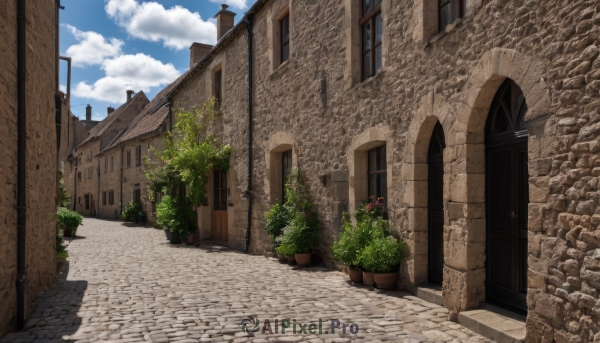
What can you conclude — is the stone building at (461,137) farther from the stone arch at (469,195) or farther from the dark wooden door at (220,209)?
the dark wooden door at (220,209)

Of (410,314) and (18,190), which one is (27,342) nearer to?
(18,190)

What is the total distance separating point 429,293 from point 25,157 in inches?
195

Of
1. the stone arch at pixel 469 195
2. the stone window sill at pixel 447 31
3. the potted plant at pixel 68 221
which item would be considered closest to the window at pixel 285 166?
the stone window sill at pixel 447 31

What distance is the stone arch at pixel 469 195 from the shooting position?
5184 mm

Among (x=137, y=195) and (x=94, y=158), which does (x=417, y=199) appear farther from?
(x=94, y=158)

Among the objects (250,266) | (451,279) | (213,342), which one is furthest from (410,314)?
(250,266)

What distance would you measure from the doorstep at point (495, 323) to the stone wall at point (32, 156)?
15.0 ft

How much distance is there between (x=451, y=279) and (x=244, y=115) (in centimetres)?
763

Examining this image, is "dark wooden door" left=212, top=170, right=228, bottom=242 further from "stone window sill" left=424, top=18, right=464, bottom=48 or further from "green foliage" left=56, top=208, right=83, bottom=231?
"stone window sill" left=424, top=18, right=464, bottom=48

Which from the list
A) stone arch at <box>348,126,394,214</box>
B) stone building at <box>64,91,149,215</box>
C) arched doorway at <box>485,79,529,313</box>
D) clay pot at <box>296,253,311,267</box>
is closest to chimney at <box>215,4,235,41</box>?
clay pot at <box>296,253,311,267</box>

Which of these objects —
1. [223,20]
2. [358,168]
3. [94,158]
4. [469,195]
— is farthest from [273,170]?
[94,158]

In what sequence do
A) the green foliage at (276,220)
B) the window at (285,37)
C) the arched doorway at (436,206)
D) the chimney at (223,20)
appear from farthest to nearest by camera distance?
the chimney at (223,20) < the window at (285,37) < the green foliage at (276,220) < the arched doorway at (436,206)

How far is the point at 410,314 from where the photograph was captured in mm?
5508

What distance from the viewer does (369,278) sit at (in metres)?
6.98
